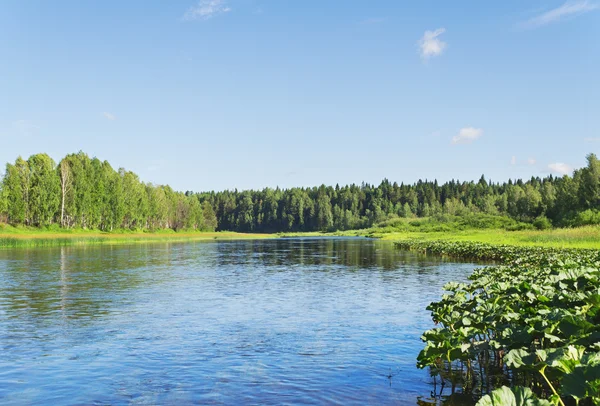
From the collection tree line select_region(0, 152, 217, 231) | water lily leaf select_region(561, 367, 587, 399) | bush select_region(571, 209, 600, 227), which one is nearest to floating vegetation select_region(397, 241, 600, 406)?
water lily leaf select_region(561, 367, 587, 399)

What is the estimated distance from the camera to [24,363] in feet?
41.8

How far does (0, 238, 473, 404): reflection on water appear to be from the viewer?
1065cm

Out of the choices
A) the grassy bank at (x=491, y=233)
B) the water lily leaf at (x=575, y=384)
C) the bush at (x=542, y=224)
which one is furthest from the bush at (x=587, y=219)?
the water lily leaf at (x=575, y=384)

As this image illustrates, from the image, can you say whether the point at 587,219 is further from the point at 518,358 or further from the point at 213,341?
the point at 518,358

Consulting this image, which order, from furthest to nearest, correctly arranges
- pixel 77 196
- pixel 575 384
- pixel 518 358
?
pixel 77 196
pixel 518 358
pixel 575 384

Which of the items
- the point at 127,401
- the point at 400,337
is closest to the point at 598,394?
the point at 127,401

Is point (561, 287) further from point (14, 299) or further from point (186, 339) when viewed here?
point (14, 299)

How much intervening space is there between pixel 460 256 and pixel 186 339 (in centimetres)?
3875

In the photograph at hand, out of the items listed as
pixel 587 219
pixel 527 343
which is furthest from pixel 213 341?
pixel 587 219

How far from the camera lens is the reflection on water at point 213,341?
10648 mm

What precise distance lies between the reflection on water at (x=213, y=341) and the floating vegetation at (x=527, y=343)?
57.9 inches

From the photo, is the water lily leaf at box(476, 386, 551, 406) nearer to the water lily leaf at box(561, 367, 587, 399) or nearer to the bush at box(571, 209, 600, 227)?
the water lily leaf at box(561, 367, 587, 399)

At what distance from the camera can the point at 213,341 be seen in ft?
49.4

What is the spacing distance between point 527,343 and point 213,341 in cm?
955
